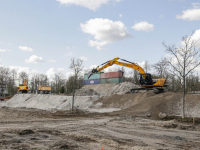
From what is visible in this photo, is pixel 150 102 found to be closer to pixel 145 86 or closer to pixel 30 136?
pixel 145 86

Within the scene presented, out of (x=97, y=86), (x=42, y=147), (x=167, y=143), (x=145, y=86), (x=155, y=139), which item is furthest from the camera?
(x=97, y=86)

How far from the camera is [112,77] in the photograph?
50656 mm

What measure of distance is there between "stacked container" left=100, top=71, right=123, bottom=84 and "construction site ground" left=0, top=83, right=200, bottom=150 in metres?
2.26

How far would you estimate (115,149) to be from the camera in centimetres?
838

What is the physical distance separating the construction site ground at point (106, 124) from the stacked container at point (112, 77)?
2.26 meters

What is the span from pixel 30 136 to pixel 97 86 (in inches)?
1637

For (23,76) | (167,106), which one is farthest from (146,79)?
(23,76)

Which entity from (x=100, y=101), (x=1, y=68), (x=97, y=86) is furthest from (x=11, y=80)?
(x=100, y=101)

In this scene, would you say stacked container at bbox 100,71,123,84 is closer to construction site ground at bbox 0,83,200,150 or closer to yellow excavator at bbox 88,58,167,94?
construction site ground at bbox 0,83,200,150

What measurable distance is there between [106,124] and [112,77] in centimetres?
3530

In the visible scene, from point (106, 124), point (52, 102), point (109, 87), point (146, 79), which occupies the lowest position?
point (52, 102)

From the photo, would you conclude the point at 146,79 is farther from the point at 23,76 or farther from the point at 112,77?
the point at 23,76

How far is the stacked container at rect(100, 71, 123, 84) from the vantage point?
49541mm

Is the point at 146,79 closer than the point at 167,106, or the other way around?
the point at 167,106
